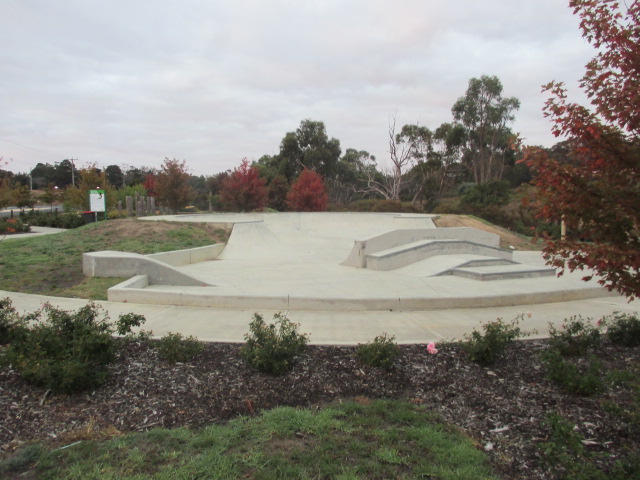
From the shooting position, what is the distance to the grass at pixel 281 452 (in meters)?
2.64

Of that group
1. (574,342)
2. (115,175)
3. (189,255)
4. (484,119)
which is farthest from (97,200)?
(115,175)

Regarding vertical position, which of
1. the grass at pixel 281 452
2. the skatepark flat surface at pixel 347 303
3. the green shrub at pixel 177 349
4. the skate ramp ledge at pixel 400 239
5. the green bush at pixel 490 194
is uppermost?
the green bush at pixel 490 194

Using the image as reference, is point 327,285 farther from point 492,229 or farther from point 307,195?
point 307,195

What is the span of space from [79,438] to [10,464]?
0.45 metres

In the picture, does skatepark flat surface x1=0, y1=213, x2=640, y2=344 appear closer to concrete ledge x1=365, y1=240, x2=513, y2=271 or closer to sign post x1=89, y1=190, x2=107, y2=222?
concrete ledge x1=365, y1=240, x2=513, y2=271

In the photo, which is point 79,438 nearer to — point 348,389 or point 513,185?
point 348,389

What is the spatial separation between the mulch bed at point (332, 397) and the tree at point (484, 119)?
141 feet

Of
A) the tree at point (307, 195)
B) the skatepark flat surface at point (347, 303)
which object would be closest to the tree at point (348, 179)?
the tree at point (307, 195)

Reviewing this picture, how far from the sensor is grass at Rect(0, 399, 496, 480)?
2.64 metres

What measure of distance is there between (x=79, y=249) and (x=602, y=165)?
1219 centimetres

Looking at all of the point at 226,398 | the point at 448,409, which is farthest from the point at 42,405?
the point at 448,409

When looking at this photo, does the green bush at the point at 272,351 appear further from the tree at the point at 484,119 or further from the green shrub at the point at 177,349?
the tree at the point at 484,119

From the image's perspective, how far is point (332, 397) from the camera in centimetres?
379

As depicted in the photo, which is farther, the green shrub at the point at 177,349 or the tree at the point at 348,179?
the tree at the point at 348,179
